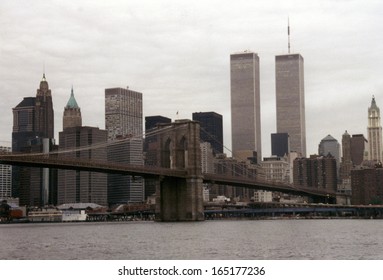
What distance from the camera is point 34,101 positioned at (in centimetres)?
6412

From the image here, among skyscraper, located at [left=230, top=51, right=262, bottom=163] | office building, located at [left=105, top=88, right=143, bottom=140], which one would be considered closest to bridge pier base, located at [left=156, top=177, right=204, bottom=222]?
office building, located at [left=105, top=88, right=143, bottom=140]

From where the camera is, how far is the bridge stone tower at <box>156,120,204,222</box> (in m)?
101

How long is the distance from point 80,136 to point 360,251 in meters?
101

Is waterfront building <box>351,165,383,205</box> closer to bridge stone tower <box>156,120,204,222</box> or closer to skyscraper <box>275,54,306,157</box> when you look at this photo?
skyscraper <box>275,54,306,157</box>

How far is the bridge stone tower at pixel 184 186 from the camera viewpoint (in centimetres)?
10094

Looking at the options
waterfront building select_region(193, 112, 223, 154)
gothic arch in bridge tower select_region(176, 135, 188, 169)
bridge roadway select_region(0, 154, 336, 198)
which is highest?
waterfront building select_region(193, 112, 223, 154)

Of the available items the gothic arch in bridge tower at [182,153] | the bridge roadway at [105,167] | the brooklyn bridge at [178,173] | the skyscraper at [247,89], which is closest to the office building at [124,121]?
the brooklyn bridge at [178,173]

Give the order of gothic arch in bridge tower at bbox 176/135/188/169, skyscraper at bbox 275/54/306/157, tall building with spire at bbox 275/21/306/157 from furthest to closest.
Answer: gothic arch in bridge tower at bbox 176/135/188/169 → skyscraper at bbox 275/54/306/157 → tall building with spire at bbox 275/21/306/157

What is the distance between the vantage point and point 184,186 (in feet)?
334

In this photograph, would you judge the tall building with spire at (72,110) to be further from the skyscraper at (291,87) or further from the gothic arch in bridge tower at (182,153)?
the gothic arch in bridge tower at (182,153)

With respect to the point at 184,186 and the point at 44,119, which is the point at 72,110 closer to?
the point at 44,119

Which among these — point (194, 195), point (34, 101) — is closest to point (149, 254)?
point (34, 101)
